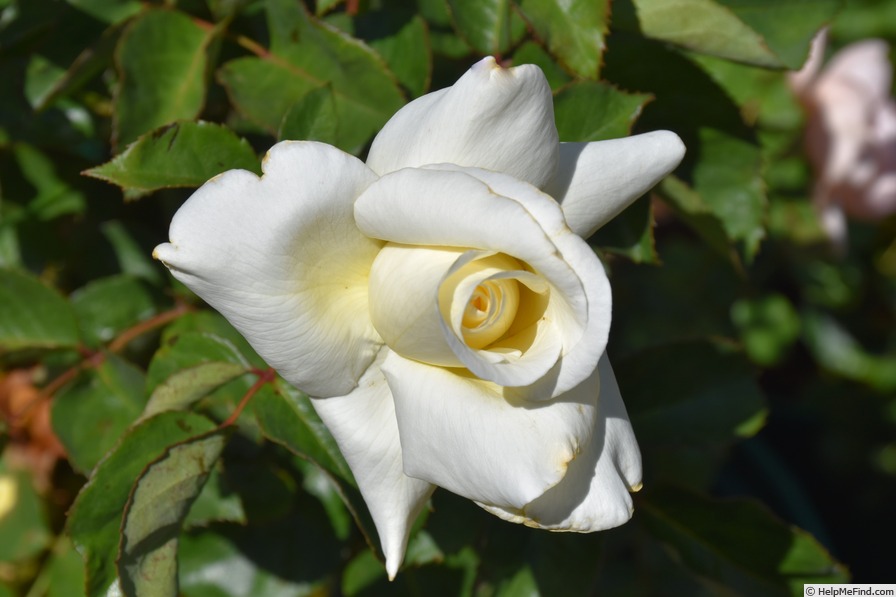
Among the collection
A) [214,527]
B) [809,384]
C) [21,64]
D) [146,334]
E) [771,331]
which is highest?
[21,64]

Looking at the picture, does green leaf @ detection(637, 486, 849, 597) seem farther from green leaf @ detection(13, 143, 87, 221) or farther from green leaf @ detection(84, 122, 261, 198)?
green leaf @ detection(13, 143, 87, 221)

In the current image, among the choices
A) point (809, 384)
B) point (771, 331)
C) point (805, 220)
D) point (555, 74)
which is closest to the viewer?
point (555, 74)

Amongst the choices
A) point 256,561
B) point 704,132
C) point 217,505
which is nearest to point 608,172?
point 704,132

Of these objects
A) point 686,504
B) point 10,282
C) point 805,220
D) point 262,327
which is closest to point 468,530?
point 686,504

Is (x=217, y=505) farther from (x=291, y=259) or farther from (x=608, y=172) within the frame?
(x=608, y=172)

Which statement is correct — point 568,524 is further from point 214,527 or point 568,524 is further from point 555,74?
point 214,527

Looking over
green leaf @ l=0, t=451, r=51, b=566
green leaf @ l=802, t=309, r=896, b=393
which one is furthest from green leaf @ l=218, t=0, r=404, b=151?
green leaf @ l=802, t=309, r=896, b=393
